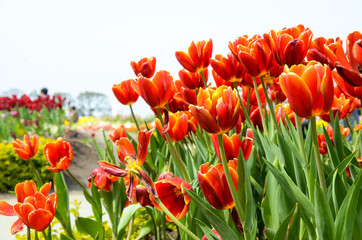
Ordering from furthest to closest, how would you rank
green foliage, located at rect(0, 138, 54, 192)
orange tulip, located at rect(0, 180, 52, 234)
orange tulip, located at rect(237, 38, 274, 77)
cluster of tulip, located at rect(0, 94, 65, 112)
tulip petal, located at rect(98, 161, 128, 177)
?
cluster of tulip, located at rect(0, 94, 65, 112) → green foliage, located at rect(0, 138, 54, 192) → orange tulip, located at rect(0, 180, 52, 234) → orange tulip, located at rect(237, 38, 274, 77) → tulip petal, located at rect(98, 161, 128, 177)

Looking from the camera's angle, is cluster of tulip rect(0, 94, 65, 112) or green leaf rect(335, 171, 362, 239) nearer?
green leaf rect(335, 171, 362, 239)

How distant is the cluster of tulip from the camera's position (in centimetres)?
1051

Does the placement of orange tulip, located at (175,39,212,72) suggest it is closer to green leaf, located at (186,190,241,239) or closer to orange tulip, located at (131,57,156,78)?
orange tulip, located at (131,57,156,78)

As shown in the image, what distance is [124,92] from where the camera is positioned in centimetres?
172

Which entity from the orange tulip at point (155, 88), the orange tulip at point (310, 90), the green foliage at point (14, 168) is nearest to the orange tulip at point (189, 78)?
the orange tulip at point (155, 88)

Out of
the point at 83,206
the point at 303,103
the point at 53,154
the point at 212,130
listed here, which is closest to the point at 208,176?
the point at 212,130

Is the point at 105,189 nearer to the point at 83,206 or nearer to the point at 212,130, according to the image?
the point at 212,130

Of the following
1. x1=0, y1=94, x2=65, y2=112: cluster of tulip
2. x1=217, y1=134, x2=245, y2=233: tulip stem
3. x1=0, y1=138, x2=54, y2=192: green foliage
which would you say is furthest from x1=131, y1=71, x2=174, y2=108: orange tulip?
x1=0, y1=94, x2=65, y2=112: cluster of tulip

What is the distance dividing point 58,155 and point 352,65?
1.31m

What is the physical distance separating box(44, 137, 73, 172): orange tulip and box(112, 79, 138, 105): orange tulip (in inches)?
13.6

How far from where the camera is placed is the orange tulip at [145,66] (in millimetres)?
1725

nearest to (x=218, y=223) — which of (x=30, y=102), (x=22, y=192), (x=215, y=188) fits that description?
(x=215, y=188)

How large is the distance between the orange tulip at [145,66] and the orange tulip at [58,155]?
49cm

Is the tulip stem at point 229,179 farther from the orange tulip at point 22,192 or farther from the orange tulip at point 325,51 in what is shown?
the orange tulip at point 22,192
